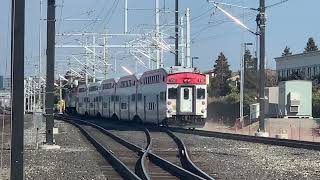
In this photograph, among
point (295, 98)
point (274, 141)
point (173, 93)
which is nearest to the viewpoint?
point (274, 141)

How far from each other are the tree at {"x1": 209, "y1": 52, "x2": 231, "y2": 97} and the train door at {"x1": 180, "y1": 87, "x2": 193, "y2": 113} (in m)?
49.7

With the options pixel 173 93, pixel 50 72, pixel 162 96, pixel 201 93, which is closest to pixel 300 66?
pixel 201 93

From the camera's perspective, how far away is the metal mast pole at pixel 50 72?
85.5ft

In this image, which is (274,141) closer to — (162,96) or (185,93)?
(185,93)

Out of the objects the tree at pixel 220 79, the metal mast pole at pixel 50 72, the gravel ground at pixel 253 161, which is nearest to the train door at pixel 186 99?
the gravel ground at pixel 253 161

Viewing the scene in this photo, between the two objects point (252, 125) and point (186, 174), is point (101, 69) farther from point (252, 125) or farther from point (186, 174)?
point (186, 174)

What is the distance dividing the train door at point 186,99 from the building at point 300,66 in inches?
2055

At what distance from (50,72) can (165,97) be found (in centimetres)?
1355

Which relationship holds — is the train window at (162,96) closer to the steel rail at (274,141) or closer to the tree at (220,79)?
the steel rail at (274,141)

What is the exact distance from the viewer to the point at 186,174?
15391mm

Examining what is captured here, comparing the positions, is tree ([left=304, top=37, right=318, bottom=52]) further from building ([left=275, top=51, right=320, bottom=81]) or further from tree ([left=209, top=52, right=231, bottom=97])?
building ([left=275, top=51, right=320, bottom=81])

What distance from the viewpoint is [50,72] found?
26.6 meters

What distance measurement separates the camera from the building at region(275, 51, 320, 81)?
9019 cm

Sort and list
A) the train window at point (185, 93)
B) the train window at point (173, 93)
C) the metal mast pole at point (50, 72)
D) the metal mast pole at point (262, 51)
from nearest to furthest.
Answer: the metal mast pole at point (50, 72)
the metal mast pole at point (262, 51)
the train window at point (173, 93)
the train window at point (185, 93)
